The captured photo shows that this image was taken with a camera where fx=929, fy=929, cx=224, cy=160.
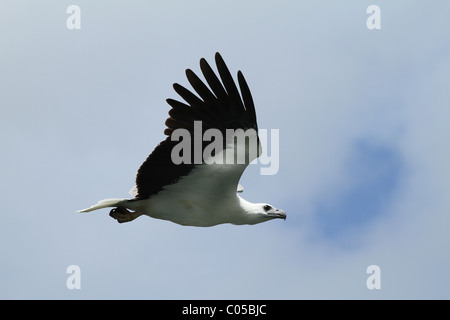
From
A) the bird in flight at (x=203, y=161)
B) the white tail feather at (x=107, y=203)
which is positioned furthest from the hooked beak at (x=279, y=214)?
the white tail feather at (x=107, y=203)

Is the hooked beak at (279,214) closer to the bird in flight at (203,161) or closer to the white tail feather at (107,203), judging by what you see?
the bird in flight at (203,161)

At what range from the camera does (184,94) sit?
14336mm

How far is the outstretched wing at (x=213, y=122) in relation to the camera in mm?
14242

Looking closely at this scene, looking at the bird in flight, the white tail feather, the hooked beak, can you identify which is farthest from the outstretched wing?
the hooked beak

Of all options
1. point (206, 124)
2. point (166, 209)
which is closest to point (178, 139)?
point (206, 124)

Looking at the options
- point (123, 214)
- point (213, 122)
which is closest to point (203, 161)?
point (213, 122)

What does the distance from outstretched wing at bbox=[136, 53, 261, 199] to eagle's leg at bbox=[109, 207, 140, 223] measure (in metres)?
0.93

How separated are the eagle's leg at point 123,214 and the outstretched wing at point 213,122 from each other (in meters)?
0.93

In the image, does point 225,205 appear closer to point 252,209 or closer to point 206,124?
point 252,209

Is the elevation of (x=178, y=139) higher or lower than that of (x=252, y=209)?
higher

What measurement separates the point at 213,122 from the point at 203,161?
2.37ft

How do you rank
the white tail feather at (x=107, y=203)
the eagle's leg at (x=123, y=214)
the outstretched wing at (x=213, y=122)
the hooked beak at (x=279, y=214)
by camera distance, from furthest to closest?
the hooked beak at (x=279, y=214) < the eagle's leg at (x=123, y=214) < the white tail feather at (x=107, y=203) < the outstretched wing at (x=213, y=122)

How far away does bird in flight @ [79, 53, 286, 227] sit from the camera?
14.3 metres

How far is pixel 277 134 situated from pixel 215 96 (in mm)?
1380
